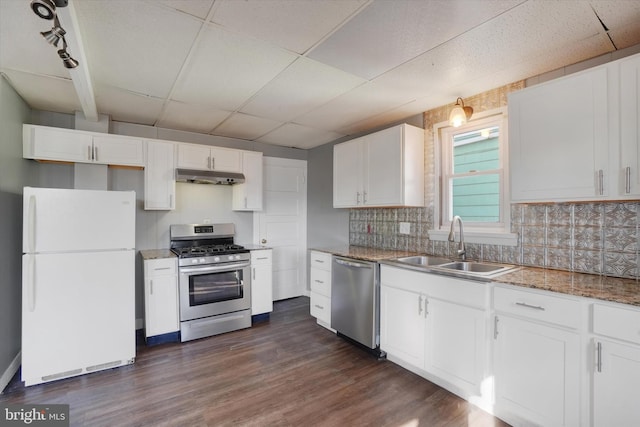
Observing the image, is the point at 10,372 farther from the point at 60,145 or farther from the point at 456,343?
the point at 456,343

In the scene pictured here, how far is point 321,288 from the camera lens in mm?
3467

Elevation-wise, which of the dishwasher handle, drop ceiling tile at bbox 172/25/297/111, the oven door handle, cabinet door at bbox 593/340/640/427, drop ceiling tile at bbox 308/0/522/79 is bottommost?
cabinet door at bbox 593/340/640/427

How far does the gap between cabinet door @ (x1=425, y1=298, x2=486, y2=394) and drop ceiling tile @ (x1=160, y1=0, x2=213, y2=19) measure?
2.44 metres

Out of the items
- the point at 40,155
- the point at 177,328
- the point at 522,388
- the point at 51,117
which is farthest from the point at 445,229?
the point at 51,117

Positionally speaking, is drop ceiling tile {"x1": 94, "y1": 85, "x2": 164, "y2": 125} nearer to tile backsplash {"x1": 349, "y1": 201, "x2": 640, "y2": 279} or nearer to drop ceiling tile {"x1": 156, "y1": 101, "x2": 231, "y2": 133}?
drop ceiling tile {"x1": 156, "y1": 101, "x2": 231, "y2": 133}

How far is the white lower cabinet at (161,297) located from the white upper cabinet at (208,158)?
1.21 meters

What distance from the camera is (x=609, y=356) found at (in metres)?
1.50

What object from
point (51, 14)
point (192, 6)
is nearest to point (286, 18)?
point (192, 6)

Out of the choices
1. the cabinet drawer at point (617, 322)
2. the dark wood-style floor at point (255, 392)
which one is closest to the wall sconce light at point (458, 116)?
the cabinet drawer at point (617, 322)

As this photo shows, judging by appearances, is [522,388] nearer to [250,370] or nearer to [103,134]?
[250,370]

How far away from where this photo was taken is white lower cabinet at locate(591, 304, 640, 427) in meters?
1.43

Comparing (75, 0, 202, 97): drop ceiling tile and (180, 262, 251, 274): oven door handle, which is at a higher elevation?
(75, 0, 202, 97): drop ceiling tile

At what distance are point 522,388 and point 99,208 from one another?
11.2ft

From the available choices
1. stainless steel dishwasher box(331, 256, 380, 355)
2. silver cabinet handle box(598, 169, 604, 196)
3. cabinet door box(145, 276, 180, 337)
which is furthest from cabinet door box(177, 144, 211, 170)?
silver cabinet handle box(598, 169, 604, 196)
